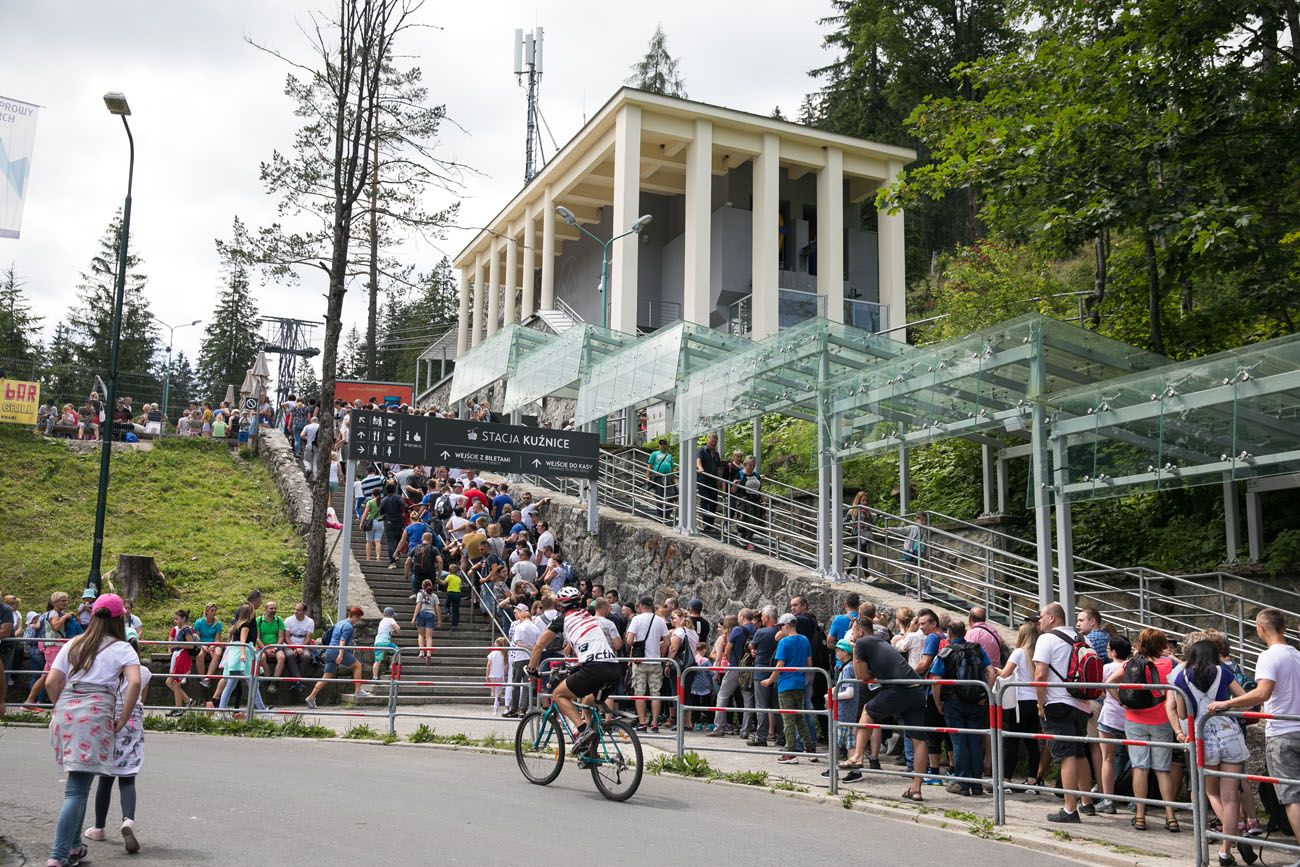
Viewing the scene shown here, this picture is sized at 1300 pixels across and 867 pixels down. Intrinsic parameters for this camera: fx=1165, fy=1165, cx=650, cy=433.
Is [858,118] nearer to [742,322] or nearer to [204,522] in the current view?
[742,322]

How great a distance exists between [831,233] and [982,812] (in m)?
33.0

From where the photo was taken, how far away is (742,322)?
40188 mm

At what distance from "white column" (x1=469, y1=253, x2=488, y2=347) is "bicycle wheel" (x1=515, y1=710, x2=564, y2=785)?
154 ft

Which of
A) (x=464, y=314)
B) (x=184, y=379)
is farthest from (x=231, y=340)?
(x=464, y=314)

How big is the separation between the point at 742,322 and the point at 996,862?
32853 mm

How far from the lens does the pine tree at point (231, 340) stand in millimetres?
90938

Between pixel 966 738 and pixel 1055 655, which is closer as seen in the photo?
pixel 1055 655

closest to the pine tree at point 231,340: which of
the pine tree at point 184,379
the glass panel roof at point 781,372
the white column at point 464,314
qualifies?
the pine tree at point 184,379

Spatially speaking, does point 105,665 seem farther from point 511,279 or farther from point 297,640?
point 511,279

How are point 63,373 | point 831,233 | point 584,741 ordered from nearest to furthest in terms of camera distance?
1. point 584,741
2. point 831,233
3. point 63,373

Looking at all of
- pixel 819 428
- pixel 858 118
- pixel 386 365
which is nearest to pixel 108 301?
pixel 386 365

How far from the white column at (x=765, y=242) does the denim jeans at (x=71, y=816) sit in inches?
1272

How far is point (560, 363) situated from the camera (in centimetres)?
2911

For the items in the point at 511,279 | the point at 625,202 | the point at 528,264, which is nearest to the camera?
the point at 625,202
